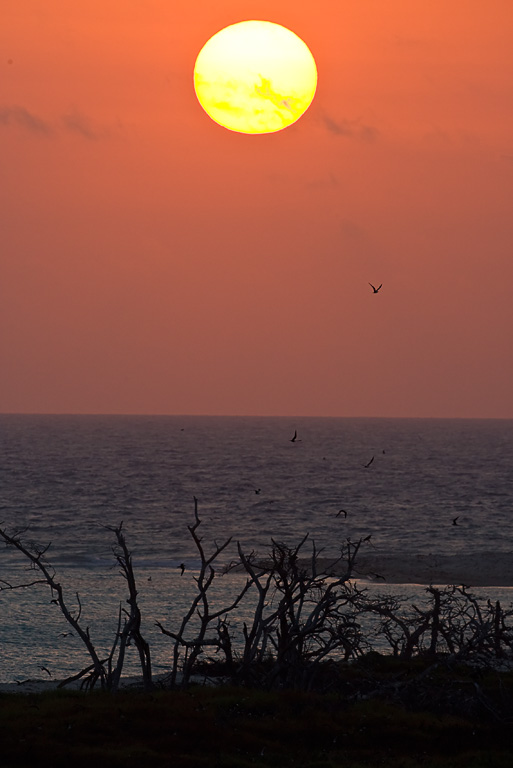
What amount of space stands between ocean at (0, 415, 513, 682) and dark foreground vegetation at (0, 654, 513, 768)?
533cm

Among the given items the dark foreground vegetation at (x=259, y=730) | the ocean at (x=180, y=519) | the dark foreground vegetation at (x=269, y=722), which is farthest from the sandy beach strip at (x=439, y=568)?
the dark foreground vegetation at (x=259, y=730)

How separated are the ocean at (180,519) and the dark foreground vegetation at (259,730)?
5.33 meters

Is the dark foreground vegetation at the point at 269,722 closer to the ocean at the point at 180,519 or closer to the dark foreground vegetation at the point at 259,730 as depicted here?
the dark foreground vegetation at the point at 259,730

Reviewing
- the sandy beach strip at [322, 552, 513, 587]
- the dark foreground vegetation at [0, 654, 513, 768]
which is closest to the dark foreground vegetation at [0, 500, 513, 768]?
the dark foreground vegetation at [0, 654, 513, 768]

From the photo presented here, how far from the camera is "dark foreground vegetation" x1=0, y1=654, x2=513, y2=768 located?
20812 millimetres

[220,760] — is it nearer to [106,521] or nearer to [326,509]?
[106,521]

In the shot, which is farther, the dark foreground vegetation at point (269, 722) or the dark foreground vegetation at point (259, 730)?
the dark foreground vegetation at point (269, 722)

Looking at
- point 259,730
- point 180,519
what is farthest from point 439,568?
point 259,730

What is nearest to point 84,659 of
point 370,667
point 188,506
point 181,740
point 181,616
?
point 181,616

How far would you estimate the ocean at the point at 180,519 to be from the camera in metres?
46.8

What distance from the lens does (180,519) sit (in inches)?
3610

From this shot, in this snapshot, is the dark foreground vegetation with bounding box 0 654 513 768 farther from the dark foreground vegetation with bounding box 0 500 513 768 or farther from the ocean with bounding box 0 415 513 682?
the ocean with bounding box 0 415 513 682

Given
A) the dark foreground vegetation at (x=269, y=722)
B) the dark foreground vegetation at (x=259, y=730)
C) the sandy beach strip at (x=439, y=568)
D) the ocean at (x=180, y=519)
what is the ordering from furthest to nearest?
the sandy beach strip at (x=439, y=568)
the ocean at (x=180, y=519)
the dark foreground vegetation at (x=269, y=722)
the dark foreground vegetation at (x=259, y=730)

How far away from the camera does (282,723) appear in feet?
74.1
